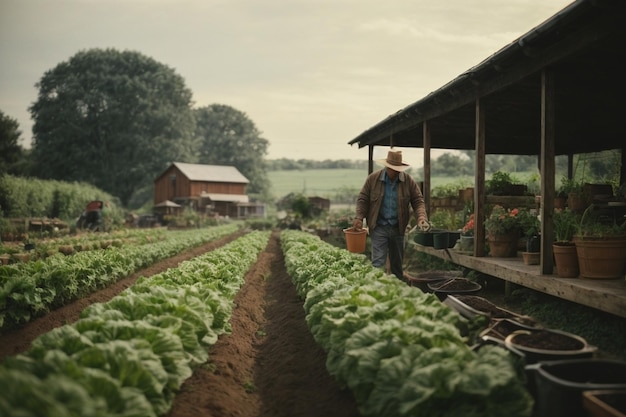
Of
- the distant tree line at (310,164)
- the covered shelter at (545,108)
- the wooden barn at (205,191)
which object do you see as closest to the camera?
the covered shelter at (545,108)

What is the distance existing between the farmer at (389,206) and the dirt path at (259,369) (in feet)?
5.45

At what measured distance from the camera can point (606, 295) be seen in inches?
197

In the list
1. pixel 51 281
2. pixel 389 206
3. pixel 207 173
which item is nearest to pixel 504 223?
pixel 389 206

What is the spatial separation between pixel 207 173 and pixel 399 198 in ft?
147

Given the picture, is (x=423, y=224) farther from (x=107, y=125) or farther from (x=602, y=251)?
(x=107, y=125)

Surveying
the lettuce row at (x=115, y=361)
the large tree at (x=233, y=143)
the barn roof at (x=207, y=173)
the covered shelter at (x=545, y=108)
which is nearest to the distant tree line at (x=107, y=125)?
the barn roof at (x=207, y=173)

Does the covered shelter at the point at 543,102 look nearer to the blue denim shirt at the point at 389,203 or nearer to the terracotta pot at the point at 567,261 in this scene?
the terracotta pot at the point at 567,261

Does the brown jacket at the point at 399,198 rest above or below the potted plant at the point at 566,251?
above

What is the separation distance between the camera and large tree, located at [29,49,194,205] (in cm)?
4991

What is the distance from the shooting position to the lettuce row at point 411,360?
2.80 m

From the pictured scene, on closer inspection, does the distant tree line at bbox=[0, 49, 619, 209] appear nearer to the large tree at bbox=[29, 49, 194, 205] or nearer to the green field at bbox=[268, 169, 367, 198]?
the large tree at bbox=[29, 49, 194, 205]

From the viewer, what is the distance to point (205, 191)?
48.8 metres

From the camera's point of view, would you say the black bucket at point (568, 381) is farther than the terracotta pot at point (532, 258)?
No

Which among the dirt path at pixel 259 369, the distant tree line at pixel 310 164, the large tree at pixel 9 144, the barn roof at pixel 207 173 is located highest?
the distant tree line at pixel 310 164
